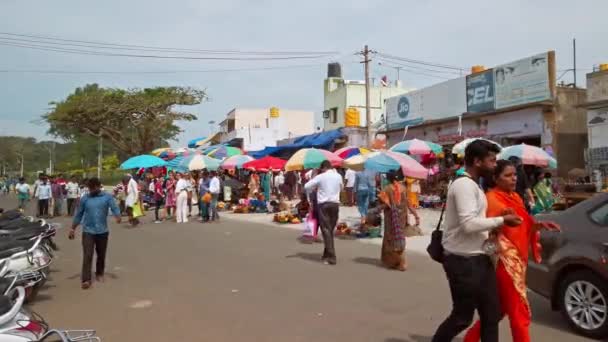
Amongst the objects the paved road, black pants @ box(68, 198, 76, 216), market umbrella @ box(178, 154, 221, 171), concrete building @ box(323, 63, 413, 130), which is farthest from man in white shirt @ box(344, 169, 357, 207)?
concrete building @ box(323, 63, 413, 130)

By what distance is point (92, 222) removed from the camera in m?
7.62

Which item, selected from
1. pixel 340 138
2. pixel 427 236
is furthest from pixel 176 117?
pixel 427 236

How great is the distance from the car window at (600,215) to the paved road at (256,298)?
3.65ft

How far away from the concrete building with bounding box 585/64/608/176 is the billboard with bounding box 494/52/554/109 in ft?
4.14

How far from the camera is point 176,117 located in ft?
130

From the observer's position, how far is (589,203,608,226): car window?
4958mm

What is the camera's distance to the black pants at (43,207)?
1975cm

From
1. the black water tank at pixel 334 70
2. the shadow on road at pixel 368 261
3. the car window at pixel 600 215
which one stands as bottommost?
the shadow on road at pixel 368 261

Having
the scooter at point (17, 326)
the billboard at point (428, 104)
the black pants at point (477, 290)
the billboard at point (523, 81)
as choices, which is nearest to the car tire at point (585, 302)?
the black pants at point (477, 290)

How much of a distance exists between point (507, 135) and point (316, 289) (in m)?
13.1

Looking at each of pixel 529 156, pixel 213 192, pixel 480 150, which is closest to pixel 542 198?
pixel 529 156

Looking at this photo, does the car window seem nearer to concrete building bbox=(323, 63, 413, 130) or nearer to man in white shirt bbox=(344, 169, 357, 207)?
man in white shirt bbox=(344, 169, 357, 207)

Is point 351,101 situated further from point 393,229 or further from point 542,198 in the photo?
point 393,229

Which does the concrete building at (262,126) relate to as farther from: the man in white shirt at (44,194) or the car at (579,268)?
the car at (579,268)
